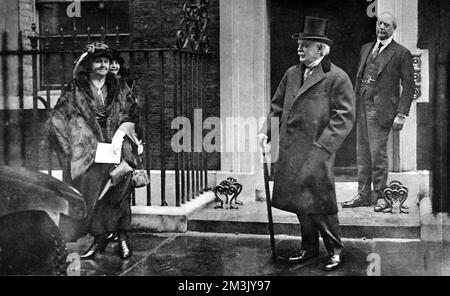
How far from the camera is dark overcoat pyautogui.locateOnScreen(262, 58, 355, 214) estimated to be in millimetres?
6473

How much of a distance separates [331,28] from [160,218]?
3211 millimetres

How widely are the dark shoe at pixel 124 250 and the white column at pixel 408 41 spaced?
3.34m

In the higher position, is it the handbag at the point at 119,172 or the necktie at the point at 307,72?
the necktie at the point at 307,72

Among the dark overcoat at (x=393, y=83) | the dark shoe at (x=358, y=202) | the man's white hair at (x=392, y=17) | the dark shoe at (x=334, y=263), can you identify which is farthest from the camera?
the dark shoe at (x=358, y=202)

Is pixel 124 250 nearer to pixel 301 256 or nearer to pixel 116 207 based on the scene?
pixel 116 207

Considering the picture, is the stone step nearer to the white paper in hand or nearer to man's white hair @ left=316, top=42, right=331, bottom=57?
the white paper in hand

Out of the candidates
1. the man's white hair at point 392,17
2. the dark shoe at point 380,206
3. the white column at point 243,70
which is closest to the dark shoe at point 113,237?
the white column at point 243,70

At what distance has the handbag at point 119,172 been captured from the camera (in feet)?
23.4

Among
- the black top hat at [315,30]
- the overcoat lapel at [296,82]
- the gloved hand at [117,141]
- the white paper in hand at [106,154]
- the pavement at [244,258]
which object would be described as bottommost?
the pavement at [244,258]

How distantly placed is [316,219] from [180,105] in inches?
92.1

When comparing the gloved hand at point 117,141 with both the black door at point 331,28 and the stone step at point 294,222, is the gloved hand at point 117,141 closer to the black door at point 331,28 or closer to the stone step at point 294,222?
the stone step at point 294,222

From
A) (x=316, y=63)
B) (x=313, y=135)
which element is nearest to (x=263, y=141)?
(x=313, y=135)

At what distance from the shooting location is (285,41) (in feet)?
28.8
